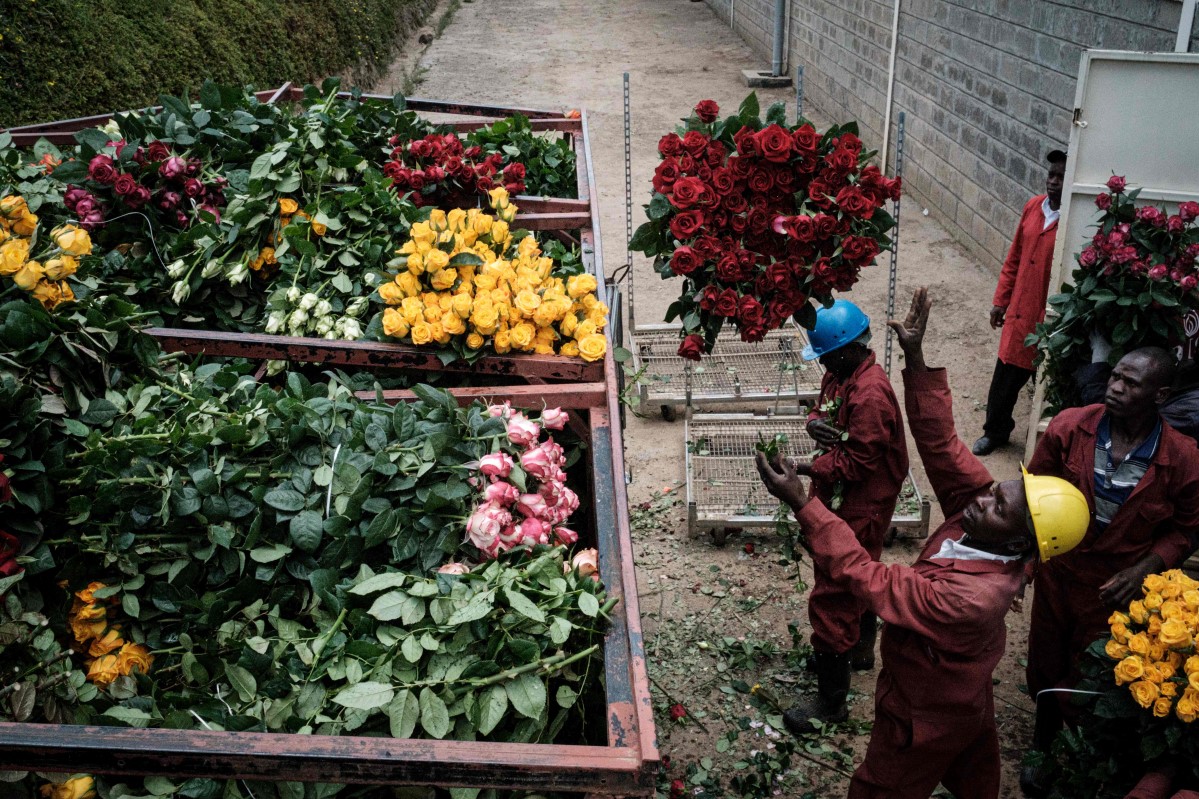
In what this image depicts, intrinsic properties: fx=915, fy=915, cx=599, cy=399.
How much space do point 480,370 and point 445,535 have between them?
0.97m

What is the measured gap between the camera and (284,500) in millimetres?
2436

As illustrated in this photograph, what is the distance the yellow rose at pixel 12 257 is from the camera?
111 inches

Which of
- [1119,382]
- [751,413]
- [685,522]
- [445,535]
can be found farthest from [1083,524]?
[751,413]

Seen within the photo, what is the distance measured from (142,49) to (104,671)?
24.9ft

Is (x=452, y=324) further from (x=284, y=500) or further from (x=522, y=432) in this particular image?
(x=284, y=500)

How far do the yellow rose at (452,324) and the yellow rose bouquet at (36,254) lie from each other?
1200 mm

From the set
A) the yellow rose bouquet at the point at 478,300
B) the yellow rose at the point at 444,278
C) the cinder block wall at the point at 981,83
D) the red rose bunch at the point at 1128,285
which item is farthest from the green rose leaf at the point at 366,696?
the cinder block wall at the point at 981,83

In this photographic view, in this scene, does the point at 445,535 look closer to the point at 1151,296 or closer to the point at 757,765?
the point at 757,765

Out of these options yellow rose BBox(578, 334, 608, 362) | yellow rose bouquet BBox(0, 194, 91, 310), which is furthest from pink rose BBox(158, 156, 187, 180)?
yellow rose BBox(578, 334, 608, 362)

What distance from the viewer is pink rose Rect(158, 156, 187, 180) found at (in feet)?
13.2

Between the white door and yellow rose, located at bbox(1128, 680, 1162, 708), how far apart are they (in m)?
2.57

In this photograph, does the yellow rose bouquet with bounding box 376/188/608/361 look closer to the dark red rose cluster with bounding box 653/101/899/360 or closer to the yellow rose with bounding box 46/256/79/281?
the dark red rose cluster with bounding box 653/101/899/360

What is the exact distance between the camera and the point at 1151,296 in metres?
3.92

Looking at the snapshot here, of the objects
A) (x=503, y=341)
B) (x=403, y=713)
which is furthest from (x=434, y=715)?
(x=503, y=341)
